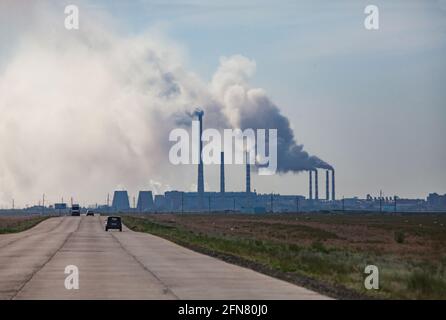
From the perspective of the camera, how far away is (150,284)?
2738 centimetres

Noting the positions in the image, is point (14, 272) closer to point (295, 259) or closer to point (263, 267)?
point (263, 267)

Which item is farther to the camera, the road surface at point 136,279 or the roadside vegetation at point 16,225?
the roadside vegetation at point 16,225

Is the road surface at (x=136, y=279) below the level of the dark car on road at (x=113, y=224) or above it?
below

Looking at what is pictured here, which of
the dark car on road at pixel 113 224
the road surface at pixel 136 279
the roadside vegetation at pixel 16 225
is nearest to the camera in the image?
the road surface at pixel 136 279

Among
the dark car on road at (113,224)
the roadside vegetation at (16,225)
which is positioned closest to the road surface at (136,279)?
the dark car on road at (113,224)

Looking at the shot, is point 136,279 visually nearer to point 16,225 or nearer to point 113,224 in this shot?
point 113,224

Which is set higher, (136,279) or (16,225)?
(16,225)

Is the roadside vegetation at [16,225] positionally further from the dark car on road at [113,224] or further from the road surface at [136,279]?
the road surface at [136,279]

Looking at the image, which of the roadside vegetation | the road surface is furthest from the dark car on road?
the road surface

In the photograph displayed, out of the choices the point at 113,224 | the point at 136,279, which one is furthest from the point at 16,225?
the point at 136,279

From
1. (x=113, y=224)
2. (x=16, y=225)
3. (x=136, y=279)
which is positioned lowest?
(x=136, y=279)

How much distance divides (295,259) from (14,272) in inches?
533

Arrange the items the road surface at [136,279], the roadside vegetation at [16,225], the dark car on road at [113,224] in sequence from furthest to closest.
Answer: the roadside vegetation at [16,225] < the dark car on road at [113,224] < the road surface at [136,279]
